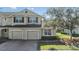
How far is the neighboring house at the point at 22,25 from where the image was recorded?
6.75 meters

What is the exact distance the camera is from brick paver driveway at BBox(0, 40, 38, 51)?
22.2ft

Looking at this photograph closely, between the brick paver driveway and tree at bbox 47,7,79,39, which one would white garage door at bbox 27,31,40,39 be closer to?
the brick paver driveway

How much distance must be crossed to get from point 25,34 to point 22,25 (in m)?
0.27

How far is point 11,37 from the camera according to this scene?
6.83 metres

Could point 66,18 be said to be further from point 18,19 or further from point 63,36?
point 18,19

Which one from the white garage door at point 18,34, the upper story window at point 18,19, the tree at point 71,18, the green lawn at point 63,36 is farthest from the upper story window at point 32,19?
the tree at point 71,18

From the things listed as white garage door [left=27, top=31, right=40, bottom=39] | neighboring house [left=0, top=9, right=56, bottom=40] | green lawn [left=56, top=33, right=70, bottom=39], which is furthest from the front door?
green lawn [left=56, top=33, right=70, bottom=39]

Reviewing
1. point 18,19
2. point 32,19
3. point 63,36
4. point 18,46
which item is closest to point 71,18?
point 63,36

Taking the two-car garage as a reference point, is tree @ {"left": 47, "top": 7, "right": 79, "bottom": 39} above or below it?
above
